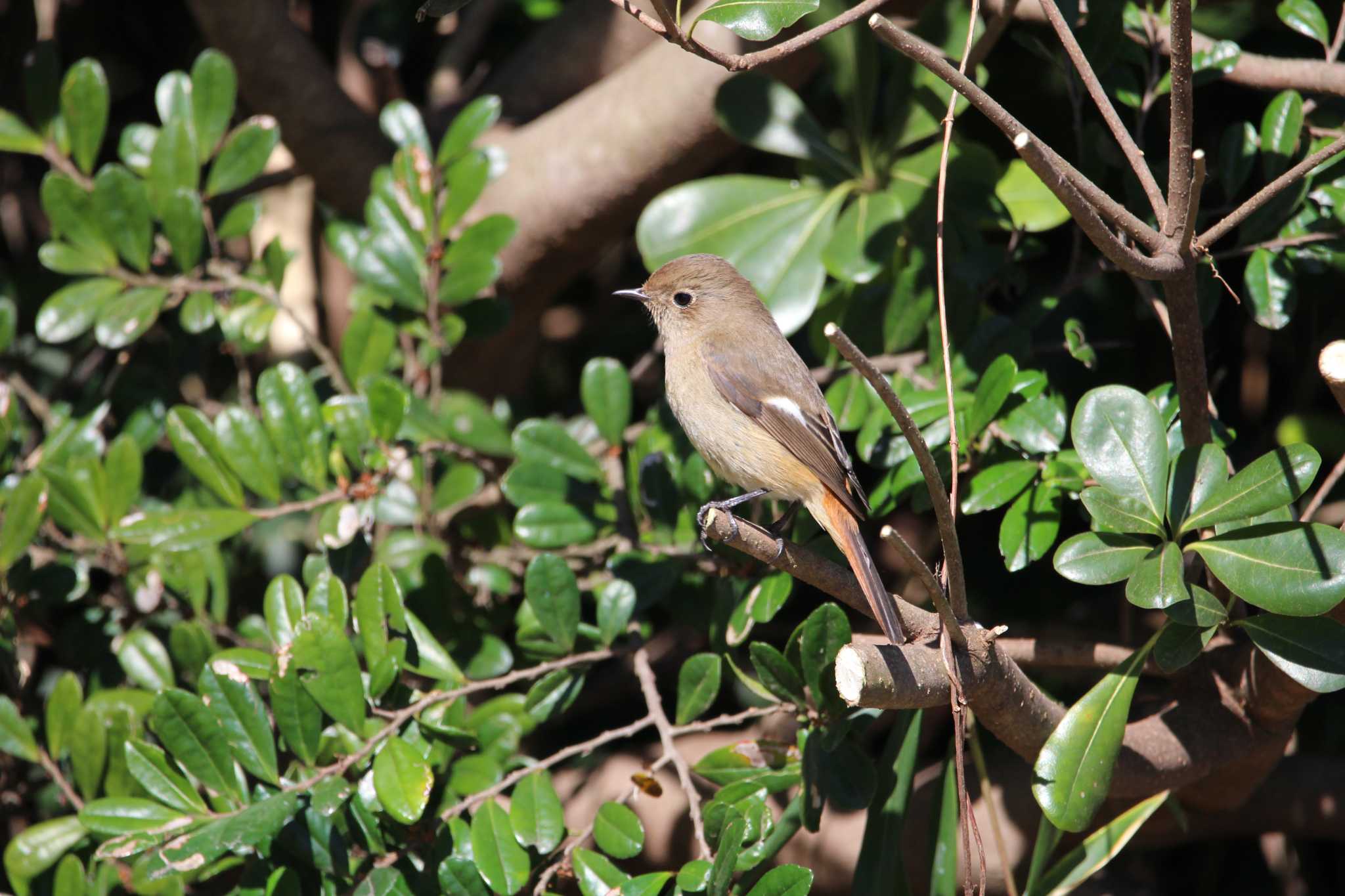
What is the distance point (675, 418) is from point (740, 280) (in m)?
0.39

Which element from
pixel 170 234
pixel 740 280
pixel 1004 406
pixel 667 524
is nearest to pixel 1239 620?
pixel 1004 406

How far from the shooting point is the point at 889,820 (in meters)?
2.23

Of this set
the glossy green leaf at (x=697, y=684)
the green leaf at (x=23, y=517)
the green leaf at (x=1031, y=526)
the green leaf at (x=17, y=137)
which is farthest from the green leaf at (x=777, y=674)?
the green leaf at (x=17, y=137)

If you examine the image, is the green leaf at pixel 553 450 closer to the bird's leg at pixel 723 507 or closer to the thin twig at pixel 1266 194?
the bird's leg at pixel 723 507

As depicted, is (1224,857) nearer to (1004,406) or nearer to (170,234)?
(1004,406)

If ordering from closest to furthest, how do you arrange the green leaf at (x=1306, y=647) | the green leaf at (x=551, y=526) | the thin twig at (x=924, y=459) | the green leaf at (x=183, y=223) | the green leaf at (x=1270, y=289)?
the thin twig at (x=924, y=459) → the green leaf at (x=1306, y=647) → the green leaf at (x=1270, y=289) → the green leaf at (x=551, y=526) → the green leaf at (x=183, y=223)

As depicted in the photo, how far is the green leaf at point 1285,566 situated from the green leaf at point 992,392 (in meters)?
0.48

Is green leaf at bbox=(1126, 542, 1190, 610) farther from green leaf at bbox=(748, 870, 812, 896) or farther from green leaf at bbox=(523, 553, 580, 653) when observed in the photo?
green leaf at bbox=(523, 553, 580, 653)

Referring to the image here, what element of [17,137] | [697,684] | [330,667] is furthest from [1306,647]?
[17,137]

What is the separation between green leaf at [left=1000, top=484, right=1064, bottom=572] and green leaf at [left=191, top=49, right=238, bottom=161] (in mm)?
2207

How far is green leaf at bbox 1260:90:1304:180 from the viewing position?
233 centimetres

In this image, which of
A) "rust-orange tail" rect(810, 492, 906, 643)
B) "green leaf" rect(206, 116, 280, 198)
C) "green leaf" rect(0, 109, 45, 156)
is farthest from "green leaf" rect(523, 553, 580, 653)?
"green leaf" rect(0, 109, 45, 156)

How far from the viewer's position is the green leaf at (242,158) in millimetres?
3004

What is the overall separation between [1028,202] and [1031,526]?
83 centimetres
